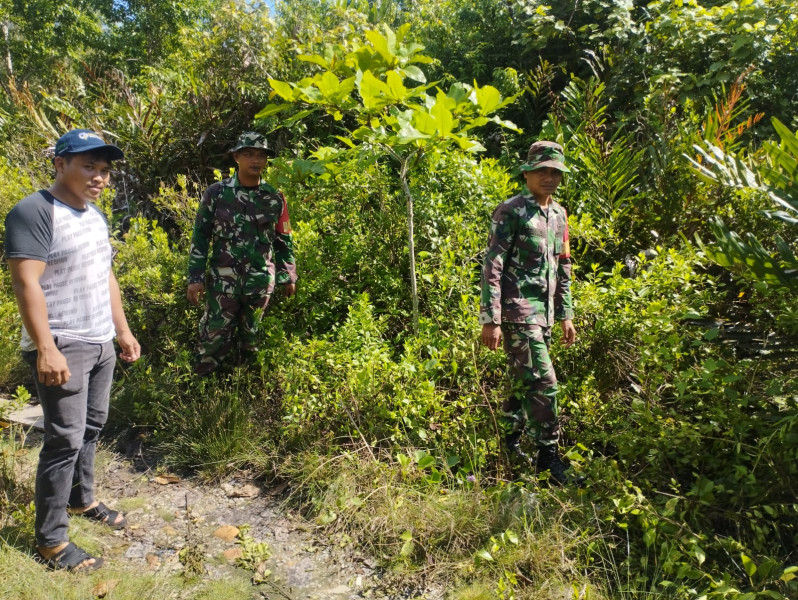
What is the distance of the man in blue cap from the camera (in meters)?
2.36

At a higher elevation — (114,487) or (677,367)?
(677,367)

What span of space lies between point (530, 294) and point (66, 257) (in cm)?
239

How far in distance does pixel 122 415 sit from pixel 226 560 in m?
1.83

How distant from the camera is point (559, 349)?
12.3ft

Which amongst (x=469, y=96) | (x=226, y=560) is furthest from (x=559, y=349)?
(x=226, y=560)

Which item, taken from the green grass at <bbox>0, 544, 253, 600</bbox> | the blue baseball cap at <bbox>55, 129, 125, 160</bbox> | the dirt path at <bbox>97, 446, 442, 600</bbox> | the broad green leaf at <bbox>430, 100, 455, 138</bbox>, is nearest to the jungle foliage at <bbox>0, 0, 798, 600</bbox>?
the broad green leaf at <bbox>430, 100, 455, 138</bbox>

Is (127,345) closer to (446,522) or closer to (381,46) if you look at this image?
(446,522)

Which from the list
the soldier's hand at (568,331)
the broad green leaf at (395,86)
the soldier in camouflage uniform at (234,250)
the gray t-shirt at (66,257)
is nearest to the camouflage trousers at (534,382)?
the soldier's hand at (568,331)

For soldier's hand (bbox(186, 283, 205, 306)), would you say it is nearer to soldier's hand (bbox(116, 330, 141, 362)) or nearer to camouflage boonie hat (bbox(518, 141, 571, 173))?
soldier's hand (bbox(116, 330, 141, 362))

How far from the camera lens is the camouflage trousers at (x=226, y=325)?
3918 mm

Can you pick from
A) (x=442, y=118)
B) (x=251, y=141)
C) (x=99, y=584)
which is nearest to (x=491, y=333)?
(x=442, y=118)

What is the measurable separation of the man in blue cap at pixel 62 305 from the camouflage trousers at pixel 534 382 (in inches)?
86.0

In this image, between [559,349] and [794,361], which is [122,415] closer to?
[559,349]

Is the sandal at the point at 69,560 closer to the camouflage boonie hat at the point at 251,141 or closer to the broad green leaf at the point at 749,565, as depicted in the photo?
the camouflage boonie hat at the point at 251,141
